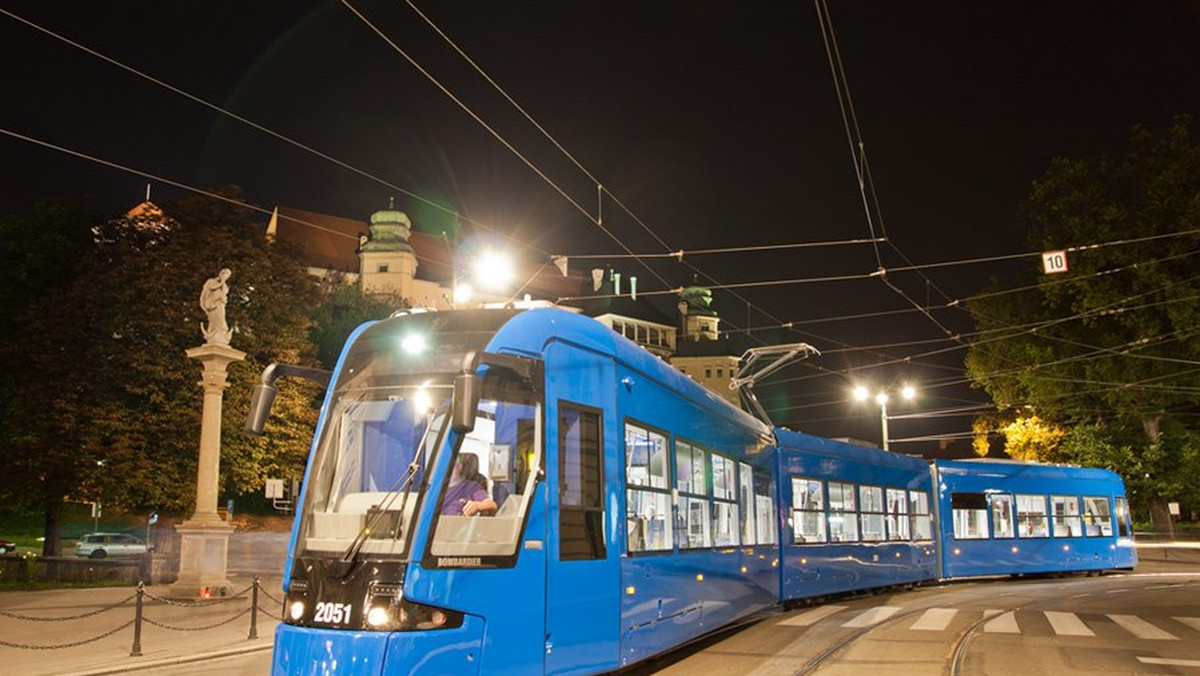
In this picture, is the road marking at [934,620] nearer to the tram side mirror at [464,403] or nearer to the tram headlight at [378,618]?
the tram headlight at [378,618]

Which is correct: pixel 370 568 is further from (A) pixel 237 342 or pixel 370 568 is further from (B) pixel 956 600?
(A) pixel 237 342

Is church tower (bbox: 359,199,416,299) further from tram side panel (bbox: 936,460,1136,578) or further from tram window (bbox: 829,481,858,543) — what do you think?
tram window (bbox: 829,481,858,543)

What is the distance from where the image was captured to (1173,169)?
123ft

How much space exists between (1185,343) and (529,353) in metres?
37.9

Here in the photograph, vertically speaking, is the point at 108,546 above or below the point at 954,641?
above

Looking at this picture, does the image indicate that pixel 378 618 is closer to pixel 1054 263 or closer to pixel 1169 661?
pixel 1169 661

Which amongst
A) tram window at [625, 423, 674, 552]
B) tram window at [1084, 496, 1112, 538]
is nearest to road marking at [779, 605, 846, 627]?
tram window at [625, 423, 674, 552]

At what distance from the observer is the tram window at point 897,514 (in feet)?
70.4

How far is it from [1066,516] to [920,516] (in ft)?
22.8

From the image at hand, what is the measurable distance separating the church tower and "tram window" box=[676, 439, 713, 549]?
78.3 m

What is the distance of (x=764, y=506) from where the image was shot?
1508cm

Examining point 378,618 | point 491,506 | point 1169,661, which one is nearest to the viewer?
point 378,618

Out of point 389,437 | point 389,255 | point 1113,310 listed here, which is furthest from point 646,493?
point 389,255

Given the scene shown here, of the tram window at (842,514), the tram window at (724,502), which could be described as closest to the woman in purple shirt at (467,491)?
the tram window at (724,502)
